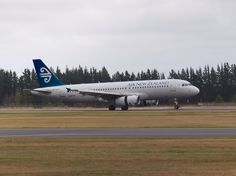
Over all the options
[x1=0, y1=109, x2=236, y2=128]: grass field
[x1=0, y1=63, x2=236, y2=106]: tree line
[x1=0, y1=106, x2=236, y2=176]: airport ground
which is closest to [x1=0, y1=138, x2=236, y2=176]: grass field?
[x1=0, y1=106, x2=236, y2=176]: airport ground

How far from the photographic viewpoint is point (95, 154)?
2097 cm

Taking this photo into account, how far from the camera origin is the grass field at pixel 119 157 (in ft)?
55.7

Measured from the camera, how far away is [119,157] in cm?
1992

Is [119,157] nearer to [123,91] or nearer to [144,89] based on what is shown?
[144,89]

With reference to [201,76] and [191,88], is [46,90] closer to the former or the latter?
[191,88]

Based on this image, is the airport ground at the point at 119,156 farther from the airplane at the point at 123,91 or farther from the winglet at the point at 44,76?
the winglet at the point at 44,76

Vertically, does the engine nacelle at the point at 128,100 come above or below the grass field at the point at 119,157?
above

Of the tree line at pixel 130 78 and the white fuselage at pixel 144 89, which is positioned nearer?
the white fuselage at pixel 144 89

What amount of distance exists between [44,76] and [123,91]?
1346 cm

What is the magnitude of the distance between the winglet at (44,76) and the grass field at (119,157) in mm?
58159

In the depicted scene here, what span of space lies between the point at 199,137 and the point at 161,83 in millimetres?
48255

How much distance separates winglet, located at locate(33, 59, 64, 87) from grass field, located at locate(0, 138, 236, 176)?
58159 millimetres

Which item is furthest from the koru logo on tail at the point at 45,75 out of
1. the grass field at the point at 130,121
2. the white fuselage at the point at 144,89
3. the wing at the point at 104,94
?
the grass field at the point at 130,121

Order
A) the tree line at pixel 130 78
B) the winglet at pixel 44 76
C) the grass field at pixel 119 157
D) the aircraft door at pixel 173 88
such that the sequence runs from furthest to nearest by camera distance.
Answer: the tree line at pixel 130 78
the winglet at pixel 44 76
the aircraft door at pixel 173 88
the grass field at pixel 119 157
